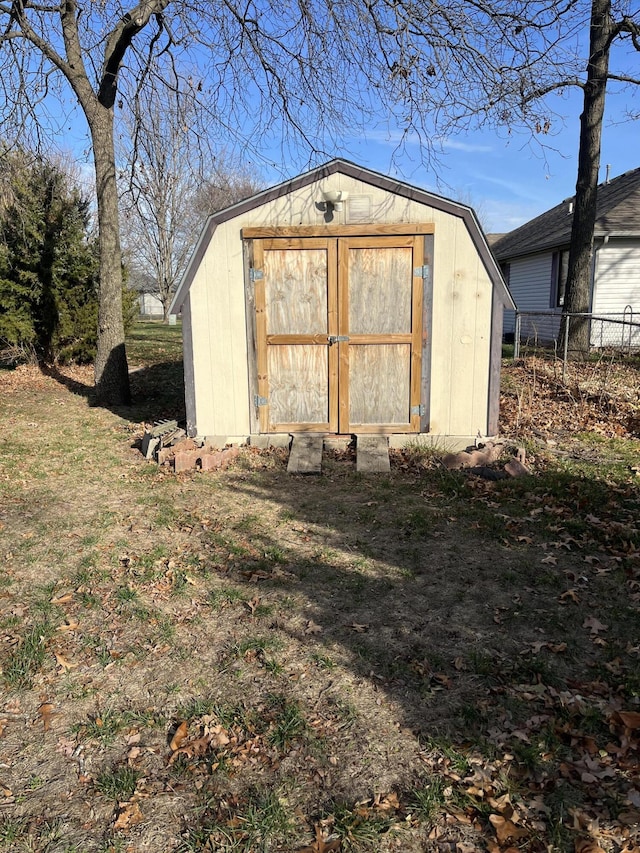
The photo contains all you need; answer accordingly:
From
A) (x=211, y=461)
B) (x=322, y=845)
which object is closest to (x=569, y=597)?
(x=322, y=845)

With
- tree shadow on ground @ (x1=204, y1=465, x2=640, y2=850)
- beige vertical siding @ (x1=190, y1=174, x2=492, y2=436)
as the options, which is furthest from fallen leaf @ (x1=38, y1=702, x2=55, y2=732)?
beige vertical siding @ (x1=190, y1=174, x2=492, y2=436)

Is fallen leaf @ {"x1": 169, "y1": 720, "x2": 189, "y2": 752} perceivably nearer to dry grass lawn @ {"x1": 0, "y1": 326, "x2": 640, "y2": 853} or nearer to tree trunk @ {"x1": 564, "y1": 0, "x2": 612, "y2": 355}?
dry grass lawn @ {"x1": 0, "y1": 326, "x2": 640, "y2": 853}

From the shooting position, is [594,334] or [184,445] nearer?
[184,445]

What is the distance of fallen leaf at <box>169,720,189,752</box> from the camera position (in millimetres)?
2662

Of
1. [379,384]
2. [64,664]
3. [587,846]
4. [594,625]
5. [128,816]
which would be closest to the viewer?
[587,846]

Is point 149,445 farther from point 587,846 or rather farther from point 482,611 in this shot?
point 587,846

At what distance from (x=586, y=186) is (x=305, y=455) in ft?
32.0

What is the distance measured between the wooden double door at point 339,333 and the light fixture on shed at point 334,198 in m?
0.37

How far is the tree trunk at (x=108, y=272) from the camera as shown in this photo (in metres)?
9.74

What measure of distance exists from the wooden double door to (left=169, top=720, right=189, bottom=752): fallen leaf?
4.94 meters

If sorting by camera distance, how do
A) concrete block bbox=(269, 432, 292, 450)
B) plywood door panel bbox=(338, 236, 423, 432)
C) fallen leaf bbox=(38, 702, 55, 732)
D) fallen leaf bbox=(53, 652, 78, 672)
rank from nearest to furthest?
fallen leaf bbox=(38, 702, 55, 732), fallen leaf bbox=(53, 652, 78, 672), plywood door panel bbox=(338, 236, 423, 432), concrete block bbox=(269, 432, 292, 450)

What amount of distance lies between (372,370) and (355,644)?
14.3 ft

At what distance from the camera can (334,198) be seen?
265 inches

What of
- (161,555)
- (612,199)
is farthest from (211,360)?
(612,199)
